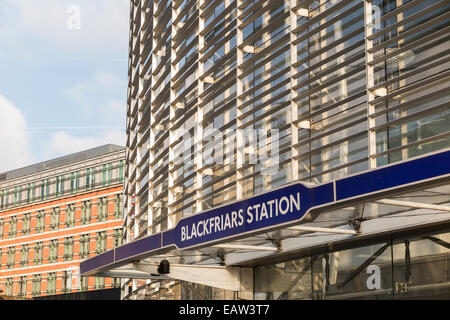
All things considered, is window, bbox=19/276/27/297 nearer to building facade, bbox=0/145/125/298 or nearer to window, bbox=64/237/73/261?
building facade, bbox=0/145/125/298

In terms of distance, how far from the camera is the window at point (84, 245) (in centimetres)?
7375

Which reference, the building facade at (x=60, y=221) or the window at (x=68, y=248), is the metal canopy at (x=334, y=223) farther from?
the window at (x=68, y=248)

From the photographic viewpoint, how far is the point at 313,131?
49.9 feet

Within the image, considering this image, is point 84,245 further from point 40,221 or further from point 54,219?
point 40,221

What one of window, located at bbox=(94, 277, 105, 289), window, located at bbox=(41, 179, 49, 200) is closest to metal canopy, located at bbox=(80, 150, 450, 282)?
window, located at bbox=(94, 277, 105, 289)

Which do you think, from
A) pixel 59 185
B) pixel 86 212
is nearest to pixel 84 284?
pixel 86 212

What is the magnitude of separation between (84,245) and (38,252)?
710 cm

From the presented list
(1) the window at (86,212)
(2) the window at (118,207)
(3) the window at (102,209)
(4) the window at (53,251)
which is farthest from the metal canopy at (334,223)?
(4) the window at (53,251)

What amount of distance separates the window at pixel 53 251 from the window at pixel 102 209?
6.03 metres

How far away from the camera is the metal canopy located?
386 inches

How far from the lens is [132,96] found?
2852 cm
